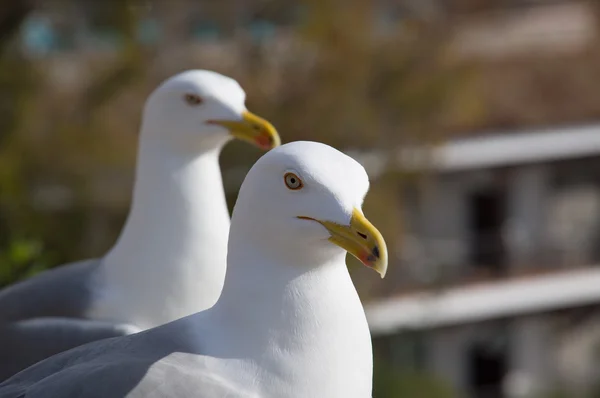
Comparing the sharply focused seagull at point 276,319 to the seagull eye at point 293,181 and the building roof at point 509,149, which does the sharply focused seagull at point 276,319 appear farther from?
the building roof at point 509,149

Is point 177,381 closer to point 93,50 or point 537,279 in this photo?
point 93,50

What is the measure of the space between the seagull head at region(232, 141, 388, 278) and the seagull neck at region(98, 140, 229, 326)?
0.65 meters

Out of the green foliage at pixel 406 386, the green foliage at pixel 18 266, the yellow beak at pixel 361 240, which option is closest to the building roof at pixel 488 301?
the green foliage at pixel 406 386

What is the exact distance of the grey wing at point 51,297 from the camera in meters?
2.91

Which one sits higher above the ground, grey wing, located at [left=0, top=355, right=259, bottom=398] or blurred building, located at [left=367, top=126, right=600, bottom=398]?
grey wing, located at [left=0, top=355, right=259, bottom=398]

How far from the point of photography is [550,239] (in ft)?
53.0

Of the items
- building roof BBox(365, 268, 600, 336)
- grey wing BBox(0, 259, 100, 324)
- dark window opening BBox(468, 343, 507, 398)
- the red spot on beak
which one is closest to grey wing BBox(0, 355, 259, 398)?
grey wing BBox(0, 259, 100, 324)

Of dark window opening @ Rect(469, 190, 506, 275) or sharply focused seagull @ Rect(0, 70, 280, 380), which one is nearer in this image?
sharply focused seagull @ Rect(0, 70, 280, 380)

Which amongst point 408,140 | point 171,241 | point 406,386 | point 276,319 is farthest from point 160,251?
point 408,140

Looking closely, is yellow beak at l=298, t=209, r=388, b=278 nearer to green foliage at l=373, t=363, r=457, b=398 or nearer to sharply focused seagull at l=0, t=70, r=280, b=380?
sharply focused seagull at l=0, t=70, r=280, b=380

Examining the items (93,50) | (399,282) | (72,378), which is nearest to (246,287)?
(72,378)

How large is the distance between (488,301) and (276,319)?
13223 mm

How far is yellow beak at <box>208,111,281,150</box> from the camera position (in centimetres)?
296

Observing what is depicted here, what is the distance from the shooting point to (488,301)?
15148 millimetres
